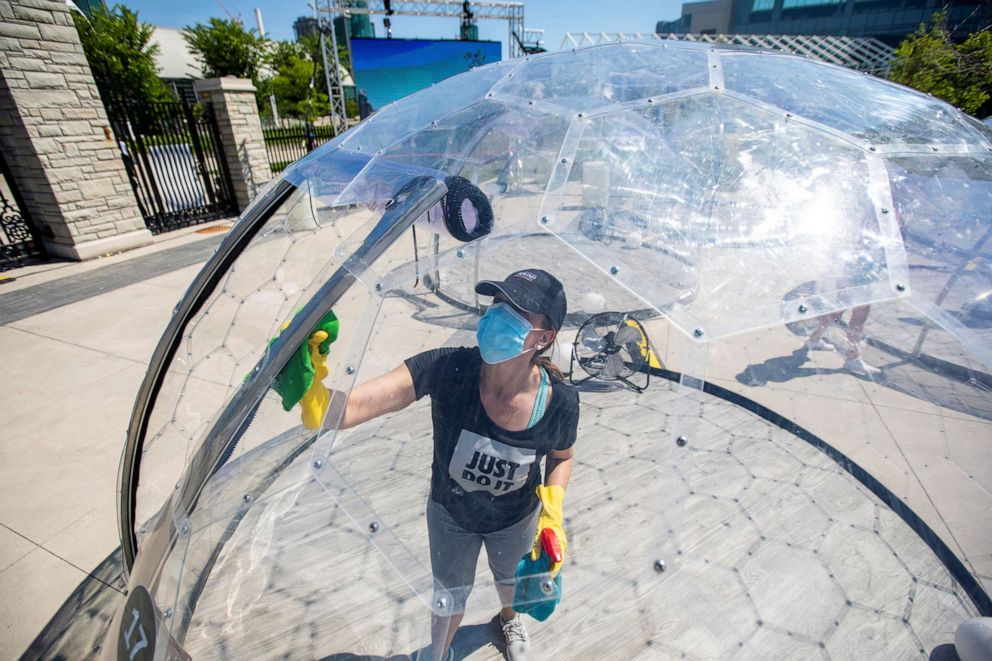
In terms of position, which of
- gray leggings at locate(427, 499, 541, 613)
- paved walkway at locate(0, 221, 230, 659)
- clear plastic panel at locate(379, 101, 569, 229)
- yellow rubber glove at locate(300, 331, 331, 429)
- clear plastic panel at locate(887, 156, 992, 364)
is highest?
clear plastic panel at locate(379, 101, 569, 229)

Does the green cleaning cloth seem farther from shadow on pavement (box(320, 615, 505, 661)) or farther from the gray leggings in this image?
shadow on pavement (box(320, 615, 505, 661))

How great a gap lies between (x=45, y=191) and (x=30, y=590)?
24.8ft

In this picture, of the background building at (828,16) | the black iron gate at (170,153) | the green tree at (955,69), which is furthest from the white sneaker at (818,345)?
the background building at (828,16)

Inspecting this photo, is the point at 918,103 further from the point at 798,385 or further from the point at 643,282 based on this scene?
the point at 798,385

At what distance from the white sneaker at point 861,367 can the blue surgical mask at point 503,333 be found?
1747 mm

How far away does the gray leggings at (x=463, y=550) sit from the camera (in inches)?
73.4

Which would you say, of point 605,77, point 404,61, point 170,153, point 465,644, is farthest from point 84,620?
point 404,61

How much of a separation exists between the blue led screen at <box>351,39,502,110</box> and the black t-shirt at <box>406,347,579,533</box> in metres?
24.4

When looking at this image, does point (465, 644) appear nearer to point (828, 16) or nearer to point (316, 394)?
point (316, 394)

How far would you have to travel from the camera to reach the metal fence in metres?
13.3

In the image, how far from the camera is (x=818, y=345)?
10.1ft

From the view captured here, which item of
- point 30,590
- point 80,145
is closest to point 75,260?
point 80,145

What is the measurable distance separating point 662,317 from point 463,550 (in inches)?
62.1

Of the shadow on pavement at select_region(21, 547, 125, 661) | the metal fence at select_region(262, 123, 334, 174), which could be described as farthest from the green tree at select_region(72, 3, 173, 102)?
the shadow on pavement at select_region(21, 547, 125, 661)
